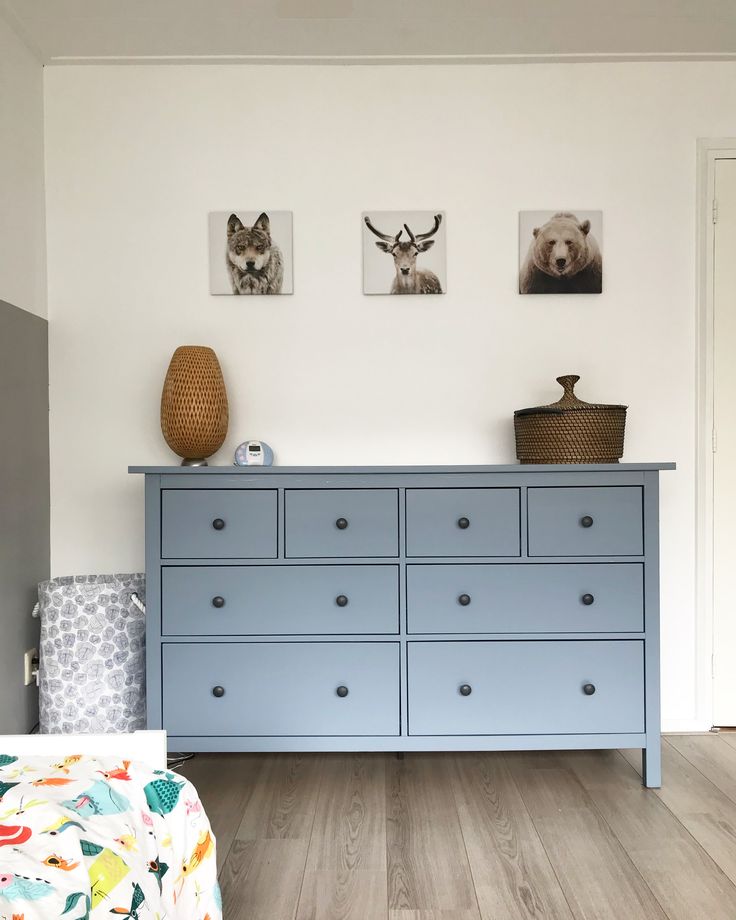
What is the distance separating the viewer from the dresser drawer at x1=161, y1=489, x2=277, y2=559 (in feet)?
7.33

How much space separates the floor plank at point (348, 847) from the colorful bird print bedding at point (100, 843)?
1.30ft

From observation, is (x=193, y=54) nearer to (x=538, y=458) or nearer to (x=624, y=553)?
(x=538, y=458)

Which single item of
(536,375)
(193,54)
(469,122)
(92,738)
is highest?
(193,54)

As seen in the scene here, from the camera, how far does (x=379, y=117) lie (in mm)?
2709

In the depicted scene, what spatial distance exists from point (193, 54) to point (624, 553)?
7.84 feet

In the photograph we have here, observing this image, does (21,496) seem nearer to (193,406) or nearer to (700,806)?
(193,406)

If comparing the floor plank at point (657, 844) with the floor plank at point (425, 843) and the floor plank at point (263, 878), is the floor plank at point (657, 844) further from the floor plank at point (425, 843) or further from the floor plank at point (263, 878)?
the floor plank at point (263, 878)

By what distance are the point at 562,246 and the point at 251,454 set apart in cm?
144

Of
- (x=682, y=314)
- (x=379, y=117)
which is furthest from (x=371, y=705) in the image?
(x=379, y=117)

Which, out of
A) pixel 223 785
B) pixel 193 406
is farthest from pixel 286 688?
pixel 193 406

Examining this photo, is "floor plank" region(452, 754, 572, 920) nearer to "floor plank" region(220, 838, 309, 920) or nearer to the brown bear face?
"floor plank" region(220, 838, 309, 920)

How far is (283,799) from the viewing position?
85.7 inches

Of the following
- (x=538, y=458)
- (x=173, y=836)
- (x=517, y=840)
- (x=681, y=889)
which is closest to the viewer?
(x=173, y=836)

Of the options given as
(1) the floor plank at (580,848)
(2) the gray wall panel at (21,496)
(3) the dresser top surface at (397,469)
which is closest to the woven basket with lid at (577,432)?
(3) the dresser top surface at (397,469)
